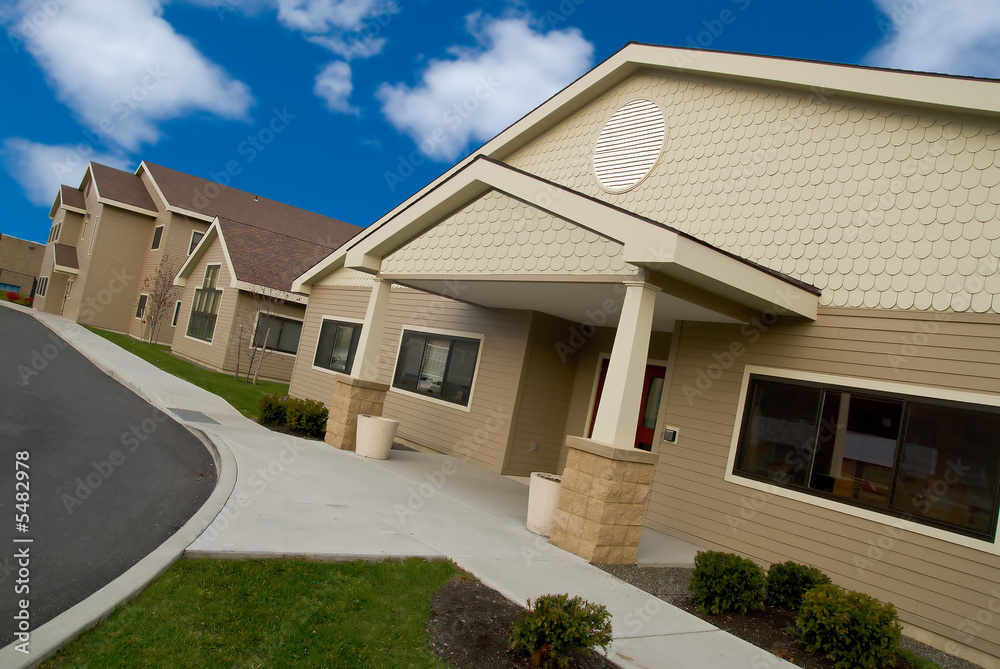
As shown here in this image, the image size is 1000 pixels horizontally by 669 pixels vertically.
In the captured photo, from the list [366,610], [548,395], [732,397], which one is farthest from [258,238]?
[366,610]

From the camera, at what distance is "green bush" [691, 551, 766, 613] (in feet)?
19.4

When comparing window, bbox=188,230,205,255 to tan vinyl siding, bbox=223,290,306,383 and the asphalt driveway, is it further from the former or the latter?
the asphalt driveway

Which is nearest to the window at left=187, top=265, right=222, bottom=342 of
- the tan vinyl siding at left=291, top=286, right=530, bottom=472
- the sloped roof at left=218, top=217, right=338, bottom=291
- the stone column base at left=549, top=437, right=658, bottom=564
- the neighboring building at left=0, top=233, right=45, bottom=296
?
the sloped roof at left=218, top=217, right=338, bottom=291

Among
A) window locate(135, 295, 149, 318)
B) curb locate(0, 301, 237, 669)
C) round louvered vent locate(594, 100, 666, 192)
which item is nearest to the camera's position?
curb locate(0, 301, 237, 669)

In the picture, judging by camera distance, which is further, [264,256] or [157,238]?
[157,238]

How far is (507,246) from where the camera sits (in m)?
8.54

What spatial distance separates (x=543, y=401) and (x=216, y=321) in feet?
51.1

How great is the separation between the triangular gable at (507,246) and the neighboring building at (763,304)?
34mm

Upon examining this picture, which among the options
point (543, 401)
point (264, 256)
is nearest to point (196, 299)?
point (264, 256)

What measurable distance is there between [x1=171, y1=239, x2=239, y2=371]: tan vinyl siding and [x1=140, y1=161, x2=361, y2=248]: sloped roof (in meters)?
5.06

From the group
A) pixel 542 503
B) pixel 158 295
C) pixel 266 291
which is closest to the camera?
pixel 542 503

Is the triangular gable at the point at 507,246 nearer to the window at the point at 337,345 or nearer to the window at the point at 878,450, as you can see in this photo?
the window at the point at 878,450

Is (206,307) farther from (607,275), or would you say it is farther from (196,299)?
(607,275)

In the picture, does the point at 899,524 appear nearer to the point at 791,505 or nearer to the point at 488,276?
the point at 791,505
